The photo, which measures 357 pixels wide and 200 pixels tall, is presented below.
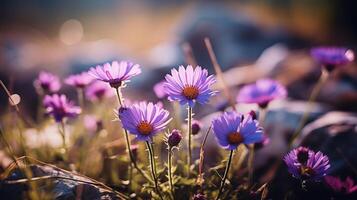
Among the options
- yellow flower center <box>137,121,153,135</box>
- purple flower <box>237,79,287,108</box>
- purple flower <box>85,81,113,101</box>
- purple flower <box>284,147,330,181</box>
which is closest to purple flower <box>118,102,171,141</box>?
yellow flower center <box>137,121,153,135</box>

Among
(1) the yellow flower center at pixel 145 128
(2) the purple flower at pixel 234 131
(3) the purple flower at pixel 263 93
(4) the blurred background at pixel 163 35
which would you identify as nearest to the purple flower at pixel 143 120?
(1) the yellow flower center at pixel 145 128

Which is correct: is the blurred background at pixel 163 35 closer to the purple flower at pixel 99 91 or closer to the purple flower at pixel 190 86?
the purple flower at pixel 99 91

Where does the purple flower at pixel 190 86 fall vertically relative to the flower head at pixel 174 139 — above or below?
above

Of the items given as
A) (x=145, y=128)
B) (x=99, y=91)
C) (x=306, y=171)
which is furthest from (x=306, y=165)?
(x=99, y=91)

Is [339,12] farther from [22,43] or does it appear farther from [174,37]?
[22,43]

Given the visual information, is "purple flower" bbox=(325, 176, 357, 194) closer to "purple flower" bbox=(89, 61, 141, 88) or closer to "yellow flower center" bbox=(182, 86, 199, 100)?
"yellow flower center" bbox=(182, 86, 199, 100)

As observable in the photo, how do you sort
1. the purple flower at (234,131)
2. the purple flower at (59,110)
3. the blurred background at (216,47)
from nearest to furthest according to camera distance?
the purple flower at (234,131) < the purple flower at (59,110) < the blurred background at (216,47)

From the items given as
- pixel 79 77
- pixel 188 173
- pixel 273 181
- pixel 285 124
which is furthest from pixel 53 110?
pixel 285 124
